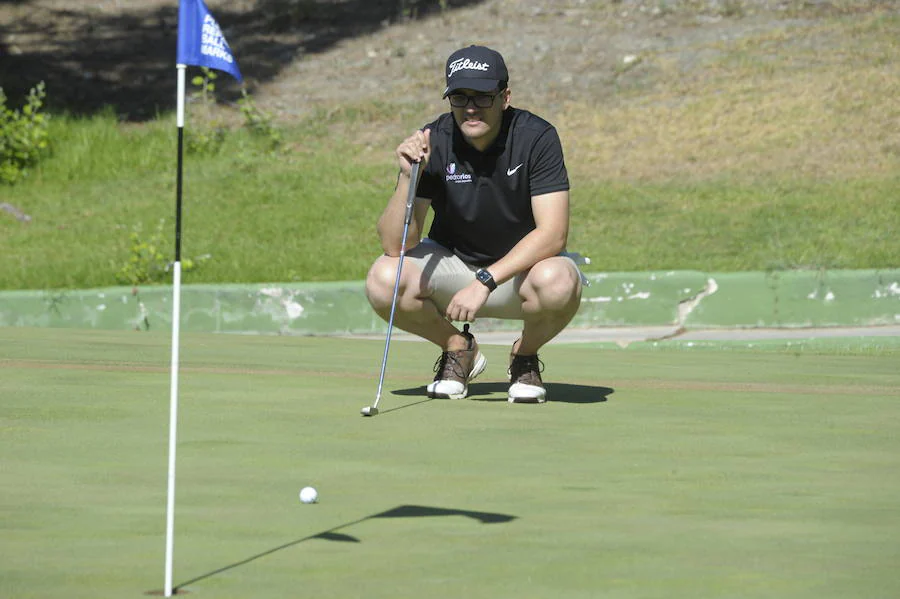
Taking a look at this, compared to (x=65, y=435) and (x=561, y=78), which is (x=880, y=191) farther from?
(x=65, y=435)

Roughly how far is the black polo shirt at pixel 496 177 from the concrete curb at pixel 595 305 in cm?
467

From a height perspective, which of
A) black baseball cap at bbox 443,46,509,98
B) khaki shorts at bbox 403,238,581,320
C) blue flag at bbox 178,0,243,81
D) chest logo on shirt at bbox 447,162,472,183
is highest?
black baseball cap at bbox 443,46,509,98

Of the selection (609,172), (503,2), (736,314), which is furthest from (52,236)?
(503,2)

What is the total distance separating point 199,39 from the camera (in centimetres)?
381

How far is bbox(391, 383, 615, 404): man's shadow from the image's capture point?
6711 mm

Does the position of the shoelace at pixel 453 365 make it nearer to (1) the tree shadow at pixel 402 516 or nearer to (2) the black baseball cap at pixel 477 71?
(2) the black baseball cap at pixel 477 71

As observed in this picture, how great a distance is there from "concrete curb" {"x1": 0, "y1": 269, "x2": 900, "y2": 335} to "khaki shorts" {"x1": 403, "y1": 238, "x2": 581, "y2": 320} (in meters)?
4.54

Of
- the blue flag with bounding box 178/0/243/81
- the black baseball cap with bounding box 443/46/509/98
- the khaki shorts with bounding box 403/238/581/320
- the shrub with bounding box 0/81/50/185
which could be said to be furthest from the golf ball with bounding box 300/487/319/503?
the shrub with bounding box 0/81/50/185

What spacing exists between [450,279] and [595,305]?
4749 mm

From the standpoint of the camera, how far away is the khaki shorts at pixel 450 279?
6.63 m

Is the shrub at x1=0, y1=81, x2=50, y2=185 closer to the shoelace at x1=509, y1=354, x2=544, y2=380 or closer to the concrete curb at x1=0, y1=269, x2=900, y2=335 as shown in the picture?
the concrete curb at x1=0, y1=269, x2=900, y2=335

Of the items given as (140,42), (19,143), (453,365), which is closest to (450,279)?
(453,365)

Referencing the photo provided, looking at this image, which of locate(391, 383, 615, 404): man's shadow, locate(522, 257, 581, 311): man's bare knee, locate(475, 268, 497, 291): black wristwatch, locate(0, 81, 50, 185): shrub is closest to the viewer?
locate(475, 268, 497, 291): black wristwatch

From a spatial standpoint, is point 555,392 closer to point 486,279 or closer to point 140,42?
point 486,279
